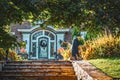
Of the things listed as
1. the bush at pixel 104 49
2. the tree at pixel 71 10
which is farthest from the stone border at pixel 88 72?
the tree at pixel 71 10

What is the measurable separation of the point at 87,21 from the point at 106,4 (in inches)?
49.8

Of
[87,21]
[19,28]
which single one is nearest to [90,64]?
[87,21]

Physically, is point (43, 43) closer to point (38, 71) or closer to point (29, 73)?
point (38, 71)

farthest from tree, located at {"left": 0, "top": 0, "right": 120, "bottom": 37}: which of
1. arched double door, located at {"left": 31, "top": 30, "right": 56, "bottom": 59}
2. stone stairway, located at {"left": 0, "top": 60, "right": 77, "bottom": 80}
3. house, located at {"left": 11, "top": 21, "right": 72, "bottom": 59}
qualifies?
arched double door, located at {"left": 31, "top": 30, "right": 56, "bottom": 59}

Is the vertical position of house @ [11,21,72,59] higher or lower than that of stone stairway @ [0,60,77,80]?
higher

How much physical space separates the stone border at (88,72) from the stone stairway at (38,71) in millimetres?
348

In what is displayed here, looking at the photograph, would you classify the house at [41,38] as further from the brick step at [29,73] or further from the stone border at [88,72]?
the brick step at [29,73]

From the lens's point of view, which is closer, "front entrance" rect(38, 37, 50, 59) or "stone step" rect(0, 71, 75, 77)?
"stone step" rect(0, 71, 75, 77)

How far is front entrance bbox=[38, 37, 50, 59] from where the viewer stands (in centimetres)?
3244

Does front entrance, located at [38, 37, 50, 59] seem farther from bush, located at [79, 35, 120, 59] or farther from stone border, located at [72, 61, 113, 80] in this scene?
stone border, located at [72, 61, 113, 80]

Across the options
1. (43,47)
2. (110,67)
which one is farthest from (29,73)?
(43,47)

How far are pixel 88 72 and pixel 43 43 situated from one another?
2105 centimetres

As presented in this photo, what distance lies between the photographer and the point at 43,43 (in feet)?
107

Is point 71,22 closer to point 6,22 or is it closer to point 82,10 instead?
point 82,10
